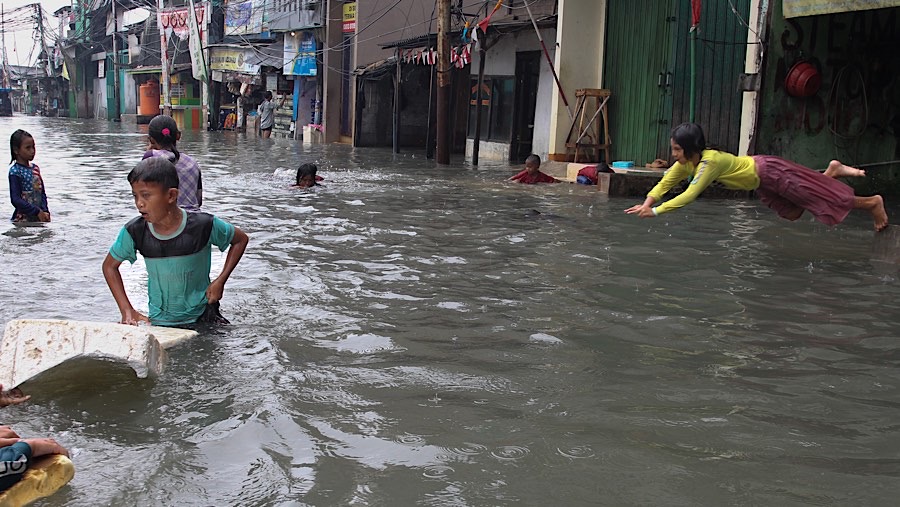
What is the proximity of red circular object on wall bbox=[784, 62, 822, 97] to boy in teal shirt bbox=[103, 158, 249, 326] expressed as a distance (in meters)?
9.97

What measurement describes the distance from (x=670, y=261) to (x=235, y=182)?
9.16m

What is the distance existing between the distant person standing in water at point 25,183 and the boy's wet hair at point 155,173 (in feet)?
15.8

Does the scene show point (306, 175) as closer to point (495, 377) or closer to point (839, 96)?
point (839, 96)

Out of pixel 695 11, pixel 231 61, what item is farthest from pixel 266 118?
pixel 695 11

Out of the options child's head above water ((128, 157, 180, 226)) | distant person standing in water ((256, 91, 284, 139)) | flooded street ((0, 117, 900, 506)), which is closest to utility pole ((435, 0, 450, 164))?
flooded street ((0, 117, 900, 506))

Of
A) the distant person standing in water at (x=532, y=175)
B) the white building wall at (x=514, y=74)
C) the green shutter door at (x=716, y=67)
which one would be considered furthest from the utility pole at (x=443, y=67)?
the green shutter door at (x=716, y=67)

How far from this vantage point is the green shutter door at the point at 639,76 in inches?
604

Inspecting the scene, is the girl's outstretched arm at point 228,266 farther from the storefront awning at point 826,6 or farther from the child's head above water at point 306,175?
the child's head above water at point 306,175

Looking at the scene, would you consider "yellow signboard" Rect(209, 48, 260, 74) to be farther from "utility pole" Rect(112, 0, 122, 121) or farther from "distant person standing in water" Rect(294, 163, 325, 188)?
"distant person standing in water" Rect(294, 163, 325, 188)

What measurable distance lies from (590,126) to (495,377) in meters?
12.8

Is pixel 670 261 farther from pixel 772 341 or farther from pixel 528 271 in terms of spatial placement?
pixel 772 341

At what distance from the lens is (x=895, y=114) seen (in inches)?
547

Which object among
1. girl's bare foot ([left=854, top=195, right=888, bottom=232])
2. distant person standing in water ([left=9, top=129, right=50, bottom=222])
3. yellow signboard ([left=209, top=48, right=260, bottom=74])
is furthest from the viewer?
yellow signboard ([left=209, top=48, right=260, bottom=74])

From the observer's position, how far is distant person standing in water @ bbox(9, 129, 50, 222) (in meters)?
8.73
